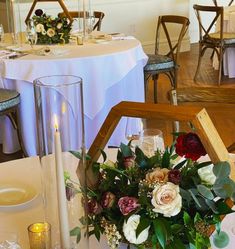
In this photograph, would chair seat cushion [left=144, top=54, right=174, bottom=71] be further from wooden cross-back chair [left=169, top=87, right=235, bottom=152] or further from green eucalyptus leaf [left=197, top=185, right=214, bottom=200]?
green eucalyptus leaf [left=197, top=185, right=214, bottom=200]

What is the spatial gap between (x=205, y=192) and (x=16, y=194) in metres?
0.60

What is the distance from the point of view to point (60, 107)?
0.93m

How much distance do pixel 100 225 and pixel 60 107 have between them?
0.23 meters

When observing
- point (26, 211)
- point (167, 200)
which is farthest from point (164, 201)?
point (26, 211)

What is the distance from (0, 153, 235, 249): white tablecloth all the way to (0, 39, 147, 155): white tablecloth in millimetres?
1436

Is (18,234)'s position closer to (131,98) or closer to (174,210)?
(174,210)

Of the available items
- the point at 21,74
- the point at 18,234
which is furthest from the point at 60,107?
the point at 21,74

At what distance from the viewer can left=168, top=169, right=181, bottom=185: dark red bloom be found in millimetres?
898

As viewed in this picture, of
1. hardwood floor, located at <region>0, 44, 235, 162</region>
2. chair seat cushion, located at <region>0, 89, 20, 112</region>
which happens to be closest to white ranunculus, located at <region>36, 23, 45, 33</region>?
chair seat cushion, located at <region>0, 89, 20, 112</region>

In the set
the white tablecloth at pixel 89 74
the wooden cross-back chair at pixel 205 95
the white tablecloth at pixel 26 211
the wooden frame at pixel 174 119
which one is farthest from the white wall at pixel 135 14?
the wooden frame at pixel 174 119

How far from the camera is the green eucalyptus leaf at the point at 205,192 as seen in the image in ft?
2.87

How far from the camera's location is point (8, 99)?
2.99m

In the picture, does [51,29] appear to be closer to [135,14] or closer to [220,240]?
[220,240]

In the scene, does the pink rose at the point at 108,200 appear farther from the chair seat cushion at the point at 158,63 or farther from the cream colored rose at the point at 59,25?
the chair seat cushion at the point at 158,63
